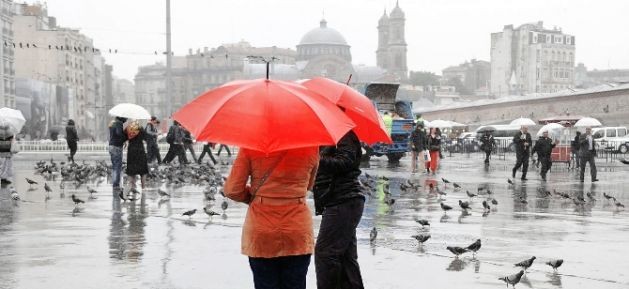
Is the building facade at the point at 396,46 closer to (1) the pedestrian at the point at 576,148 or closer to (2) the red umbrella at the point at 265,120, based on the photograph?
(1) the pedestrian at the point at 576,148

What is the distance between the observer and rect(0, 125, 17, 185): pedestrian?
16.5 metres

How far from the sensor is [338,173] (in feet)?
20.4

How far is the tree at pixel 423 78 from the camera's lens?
173 m

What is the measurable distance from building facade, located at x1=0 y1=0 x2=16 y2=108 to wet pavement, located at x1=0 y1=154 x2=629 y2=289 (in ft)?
189

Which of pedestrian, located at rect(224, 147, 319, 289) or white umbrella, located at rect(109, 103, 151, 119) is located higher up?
white umbrella, located at rect(109, 103, 151, 119)

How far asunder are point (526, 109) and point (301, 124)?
66018mm

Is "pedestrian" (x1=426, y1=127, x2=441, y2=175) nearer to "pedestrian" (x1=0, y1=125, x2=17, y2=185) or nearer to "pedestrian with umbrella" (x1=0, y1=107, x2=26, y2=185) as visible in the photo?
"pedestrian with umbrella" (x1=0, y1=107, x2=26, y2=185)

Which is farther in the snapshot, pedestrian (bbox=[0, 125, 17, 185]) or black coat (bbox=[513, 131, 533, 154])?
black coat (bbox=[513, 131, 533, 154])

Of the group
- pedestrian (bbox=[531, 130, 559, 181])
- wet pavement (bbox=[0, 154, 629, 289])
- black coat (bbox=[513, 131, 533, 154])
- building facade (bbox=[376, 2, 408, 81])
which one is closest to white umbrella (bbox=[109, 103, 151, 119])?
wet pavement (bbox=[0, 154, 629, 289])

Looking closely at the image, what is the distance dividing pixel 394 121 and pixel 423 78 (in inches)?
5756

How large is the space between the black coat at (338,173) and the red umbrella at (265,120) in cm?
99

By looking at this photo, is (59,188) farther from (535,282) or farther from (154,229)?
(535,282)

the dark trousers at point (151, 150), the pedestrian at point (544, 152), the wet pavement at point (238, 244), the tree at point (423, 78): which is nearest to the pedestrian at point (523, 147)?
the pedestrian at point (544, 152)

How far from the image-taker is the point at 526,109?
6875cm
